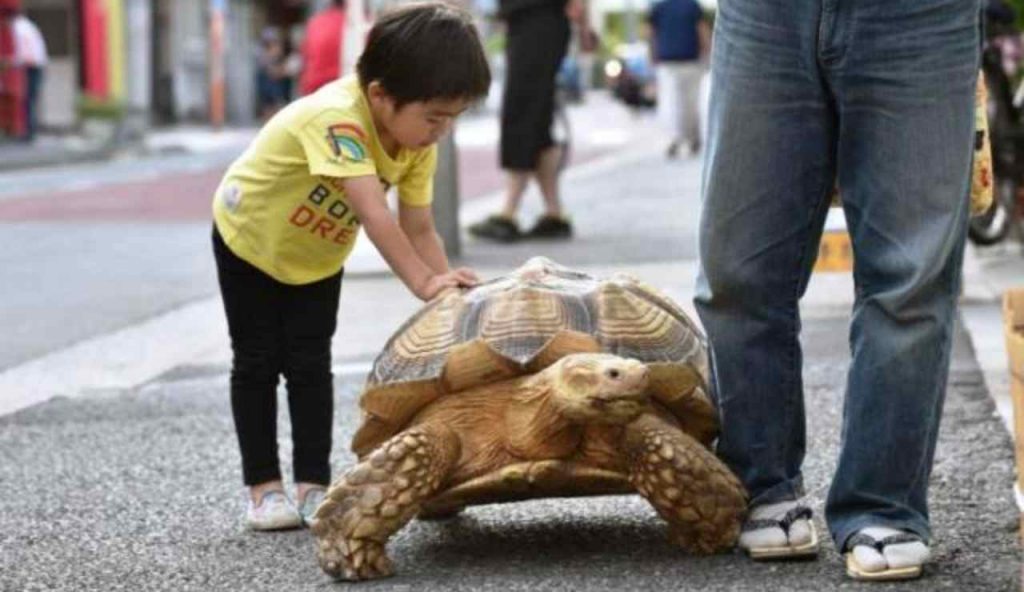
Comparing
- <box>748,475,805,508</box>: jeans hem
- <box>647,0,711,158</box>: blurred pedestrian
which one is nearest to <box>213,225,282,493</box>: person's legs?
<box>748,475,805,508</box>: jeans hem

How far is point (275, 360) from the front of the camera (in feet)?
16.5

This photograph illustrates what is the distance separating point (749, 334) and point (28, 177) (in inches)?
790

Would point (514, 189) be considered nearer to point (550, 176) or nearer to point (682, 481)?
point (550, 176)

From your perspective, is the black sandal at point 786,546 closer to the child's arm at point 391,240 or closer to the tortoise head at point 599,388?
the tortoise head at point 599,388

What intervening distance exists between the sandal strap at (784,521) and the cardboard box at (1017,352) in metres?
0.62

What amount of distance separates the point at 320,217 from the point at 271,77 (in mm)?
40291

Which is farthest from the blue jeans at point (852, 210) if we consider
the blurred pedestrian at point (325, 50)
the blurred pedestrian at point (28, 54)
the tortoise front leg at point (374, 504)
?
the blurred pedestrian at point (28, 54)

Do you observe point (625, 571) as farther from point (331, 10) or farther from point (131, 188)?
point (131, 188)

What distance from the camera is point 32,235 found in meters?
14.5

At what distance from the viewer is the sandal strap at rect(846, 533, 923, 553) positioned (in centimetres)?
408

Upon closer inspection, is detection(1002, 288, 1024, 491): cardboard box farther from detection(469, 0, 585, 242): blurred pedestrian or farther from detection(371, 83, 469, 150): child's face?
detection(469, 0, 585, 242): blurred pedestrian

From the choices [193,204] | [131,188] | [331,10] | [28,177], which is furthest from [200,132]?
[331,10]

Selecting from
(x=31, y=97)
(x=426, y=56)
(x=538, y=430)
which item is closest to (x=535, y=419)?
(x=538, y=430)

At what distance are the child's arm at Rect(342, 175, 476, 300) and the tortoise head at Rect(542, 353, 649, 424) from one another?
0.47m
